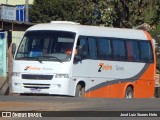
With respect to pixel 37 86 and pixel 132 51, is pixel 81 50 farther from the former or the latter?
pixel 132 51

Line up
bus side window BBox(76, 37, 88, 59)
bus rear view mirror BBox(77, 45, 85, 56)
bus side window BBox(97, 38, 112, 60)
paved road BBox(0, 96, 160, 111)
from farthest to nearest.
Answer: bus side window BBox(97, 38, 112, 60) → bus side window BBox(76, 37, 88, 59) → bus rear view mirror BBox(77, 45, 85, 56) → paved road BBox(0, 96, 160, 111)

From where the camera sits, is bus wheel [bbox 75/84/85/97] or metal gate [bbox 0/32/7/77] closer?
bus wheel [bbox 75/84/85/97]

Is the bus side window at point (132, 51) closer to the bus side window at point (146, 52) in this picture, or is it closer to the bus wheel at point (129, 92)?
the bus side window at point (146, 52)

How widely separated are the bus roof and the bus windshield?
268 millimetres

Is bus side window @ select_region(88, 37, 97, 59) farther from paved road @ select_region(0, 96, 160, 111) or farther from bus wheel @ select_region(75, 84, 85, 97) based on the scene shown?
paved road @ select_region(0, 96, 160, 111)

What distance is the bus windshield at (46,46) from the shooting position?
24312 mm

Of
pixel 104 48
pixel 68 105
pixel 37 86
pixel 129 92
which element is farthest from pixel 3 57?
pixel 68 105

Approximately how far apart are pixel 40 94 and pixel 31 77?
28.5 inches

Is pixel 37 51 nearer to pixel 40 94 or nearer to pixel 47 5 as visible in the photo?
pixel 40 94

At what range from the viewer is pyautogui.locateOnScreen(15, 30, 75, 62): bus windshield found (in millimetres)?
24312

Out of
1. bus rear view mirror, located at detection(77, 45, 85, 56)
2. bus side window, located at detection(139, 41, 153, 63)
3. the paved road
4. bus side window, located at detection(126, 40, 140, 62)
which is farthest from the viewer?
bus side window, located at detection(139, 41, 153, 63)

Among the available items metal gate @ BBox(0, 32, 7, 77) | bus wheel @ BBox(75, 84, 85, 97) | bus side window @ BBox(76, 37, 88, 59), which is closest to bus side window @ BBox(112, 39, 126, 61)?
bus side window @ BBox(76, 37, 88, 59)

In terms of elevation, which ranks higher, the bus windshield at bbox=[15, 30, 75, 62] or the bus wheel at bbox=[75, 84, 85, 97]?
the bus windshield at bbox=[15, 30, 75, 62]

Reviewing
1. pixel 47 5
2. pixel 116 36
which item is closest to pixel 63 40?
pixel 116 36
